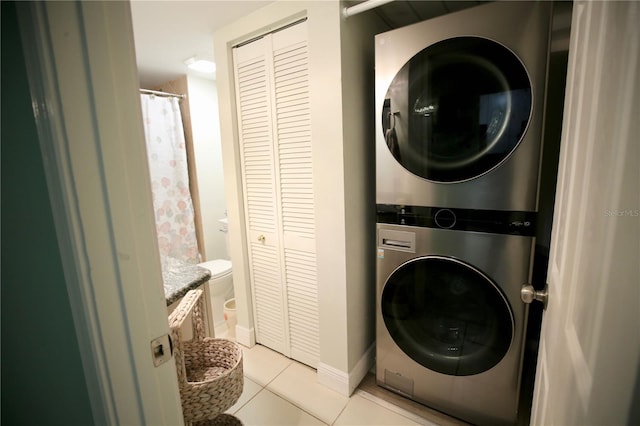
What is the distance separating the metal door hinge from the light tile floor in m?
1.26

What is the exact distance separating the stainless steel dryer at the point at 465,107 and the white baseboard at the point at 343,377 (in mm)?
1039

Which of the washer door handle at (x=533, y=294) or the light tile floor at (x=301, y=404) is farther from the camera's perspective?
the light tile floor at (x=301, y=404)

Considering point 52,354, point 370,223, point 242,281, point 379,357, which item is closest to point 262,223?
point 242,281

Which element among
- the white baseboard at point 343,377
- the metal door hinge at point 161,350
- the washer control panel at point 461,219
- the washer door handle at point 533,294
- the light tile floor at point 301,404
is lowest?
the light tile floor at point 301,404

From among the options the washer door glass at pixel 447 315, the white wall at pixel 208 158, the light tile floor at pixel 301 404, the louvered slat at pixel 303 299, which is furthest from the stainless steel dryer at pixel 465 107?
the white wall at pixel 208 158

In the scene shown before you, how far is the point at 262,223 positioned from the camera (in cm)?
186

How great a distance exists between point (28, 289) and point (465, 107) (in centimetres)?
146

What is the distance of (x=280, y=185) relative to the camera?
1709 millimetres

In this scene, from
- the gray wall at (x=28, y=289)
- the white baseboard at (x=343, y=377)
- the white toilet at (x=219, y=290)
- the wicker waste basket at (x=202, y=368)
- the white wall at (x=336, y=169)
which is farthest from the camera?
the white toilet at (x=219, y=290)

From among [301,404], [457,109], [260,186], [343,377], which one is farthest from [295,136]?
[301,404]

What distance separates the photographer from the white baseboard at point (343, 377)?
1.58 metres

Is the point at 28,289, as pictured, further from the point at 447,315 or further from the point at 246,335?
the point at 246,335

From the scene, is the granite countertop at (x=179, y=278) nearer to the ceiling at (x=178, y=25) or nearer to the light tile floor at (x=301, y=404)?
the light tile floor at (x=301, y=404)

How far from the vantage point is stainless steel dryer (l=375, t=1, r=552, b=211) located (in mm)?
1047
